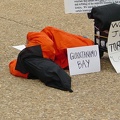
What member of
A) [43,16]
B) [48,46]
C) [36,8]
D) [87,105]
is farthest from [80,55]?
[36,8]

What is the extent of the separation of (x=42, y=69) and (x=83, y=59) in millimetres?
540

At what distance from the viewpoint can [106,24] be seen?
170 inches

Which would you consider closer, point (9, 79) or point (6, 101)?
point (6, 101)

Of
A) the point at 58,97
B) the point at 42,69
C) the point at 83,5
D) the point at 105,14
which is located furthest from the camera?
the point at 83,5

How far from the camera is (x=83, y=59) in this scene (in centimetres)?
→ 430

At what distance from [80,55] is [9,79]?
2.55 ft

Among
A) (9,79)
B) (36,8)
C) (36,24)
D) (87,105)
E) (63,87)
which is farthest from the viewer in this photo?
(36,8)

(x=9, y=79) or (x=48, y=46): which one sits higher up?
(x=48, y=46)

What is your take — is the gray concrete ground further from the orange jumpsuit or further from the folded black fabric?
the folded black fabric

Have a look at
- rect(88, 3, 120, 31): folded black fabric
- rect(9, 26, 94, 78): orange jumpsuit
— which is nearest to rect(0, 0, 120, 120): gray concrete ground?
rect(9, 26, 94, 78): orange jumpsuit

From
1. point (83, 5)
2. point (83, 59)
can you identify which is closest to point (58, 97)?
point (83, 59)

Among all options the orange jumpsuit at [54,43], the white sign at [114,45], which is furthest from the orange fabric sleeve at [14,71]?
the white sign at [114,45]

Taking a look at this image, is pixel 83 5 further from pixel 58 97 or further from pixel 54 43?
pixel 58 97

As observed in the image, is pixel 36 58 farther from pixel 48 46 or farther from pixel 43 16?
pixel 43 16
